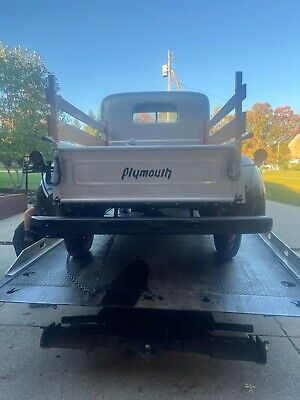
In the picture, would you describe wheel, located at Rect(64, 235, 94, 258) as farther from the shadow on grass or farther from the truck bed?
the shadow on grass

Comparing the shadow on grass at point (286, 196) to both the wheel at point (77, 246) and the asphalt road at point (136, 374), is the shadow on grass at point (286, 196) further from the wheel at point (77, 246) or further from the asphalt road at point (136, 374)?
the asphalt road at point (136, 374)

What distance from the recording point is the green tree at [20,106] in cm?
1455

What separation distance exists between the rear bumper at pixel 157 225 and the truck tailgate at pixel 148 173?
0.68ft

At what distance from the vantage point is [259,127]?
106ft

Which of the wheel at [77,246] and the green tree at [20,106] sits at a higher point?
the green tree at [20,106]

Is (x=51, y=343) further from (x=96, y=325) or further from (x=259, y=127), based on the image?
(x=259, y=127)

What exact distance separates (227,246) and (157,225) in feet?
3.86

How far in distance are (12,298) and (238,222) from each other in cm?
185

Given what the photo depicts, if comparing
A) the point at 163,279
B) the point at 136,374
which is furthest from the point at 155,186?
the point at 136,374

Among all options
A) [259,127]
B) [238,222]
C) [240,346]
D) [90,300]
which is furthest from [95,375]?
[259,127]

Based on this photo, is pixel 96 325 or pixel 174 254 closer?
pixel 96 325

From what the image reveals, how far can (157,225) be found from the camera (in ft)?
9.16

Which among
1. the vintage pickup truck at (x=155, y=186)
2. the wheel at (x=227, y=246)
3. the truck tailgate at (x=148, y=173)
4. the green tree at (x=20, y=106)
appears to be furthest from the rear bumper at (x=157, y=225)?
the green tree at (x=20, y=106)

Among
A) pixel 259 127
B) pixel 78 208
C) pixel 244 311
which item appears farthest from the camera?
pixel 259 127
